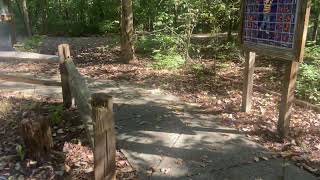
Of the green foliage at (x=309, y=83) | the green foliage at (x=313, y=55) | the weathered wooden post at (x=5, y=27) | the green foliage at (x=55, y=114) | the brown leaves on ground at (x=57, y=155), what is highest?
the weathered wooden post at (x=5, y=27)

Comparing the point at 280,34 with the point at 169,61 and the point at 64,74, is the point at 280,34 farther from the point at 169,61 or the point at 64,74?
the point at 169,61

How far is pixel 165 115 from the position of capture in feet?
18.0

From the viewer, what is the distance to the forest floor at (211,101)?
429 cm

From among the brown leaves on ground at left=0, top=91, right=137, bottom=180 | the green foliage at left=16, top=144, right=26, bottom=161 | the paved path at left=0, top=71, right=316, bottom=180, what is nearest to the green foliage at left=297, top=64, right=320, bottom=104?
the paved path at left=0, top=71, right=316, bottom=180

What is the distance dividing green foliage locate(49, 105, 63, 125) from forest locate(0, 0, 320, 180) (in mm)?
27

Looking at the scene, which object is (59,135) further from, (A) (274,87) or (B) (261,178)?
(A) (274,87)

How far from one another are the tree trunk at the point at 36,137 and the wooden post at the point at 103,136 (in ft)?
4.34

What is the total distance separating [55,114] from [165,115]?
1.75 meters

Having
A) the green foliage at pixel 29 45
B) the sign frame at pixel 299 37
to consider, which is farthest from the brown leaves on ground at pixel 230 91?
the green foliage at pixel 29 45

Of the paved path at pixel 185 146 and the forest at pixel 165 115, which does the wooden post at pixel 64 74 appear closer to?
the forest at pixel 165 115

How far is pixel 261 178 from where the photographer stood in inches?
143

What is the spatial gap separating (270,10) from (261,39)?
0.46m

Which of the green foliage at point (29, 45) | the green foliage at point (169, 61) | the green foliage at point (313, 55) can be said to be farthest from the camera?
the green foliage at point (29, 45)

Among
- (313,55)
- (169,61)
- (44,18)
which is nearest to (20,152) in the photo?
(169,61)
